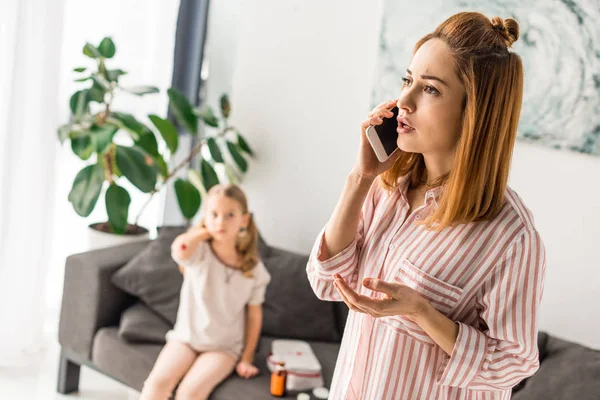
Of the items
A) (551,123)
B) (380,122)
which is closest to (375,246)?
(380,122)

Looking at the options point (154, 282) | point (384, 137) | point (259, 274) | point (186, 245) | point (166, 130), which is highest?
point (384, 137)

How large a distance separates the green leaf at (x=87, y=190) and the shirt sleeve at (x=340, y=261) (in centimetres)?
198

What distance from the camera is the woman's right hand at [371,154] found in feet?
4.47

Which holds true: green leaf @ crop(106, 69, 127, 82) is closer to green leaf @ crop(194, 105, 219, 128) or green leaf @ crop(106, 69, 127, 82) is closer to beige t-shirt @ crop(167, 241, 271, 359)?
green leaf @ crop(194, 105, 219, 128)

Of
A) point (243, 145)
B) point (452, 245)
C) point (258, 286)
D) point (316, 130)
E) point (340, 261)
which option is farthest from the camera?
point (243, 145)

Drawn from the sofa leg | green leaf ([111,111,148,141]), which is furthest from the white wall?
the sofa leg

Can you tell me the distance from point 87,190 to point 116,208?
0.15 metres

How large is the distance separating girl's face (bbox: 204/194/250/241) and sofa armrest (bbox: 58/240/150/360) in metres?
0.53

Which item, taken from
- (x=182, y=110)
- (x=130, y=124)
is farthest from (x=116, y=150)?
(x=182, y=110)

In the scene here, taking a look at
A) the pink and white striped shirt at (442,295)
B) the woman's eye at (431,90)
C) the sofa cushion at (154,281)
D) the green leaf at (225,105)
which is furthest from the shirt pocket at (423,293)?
the green leaf at (225,105)

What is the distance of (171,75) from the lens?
4133 mm

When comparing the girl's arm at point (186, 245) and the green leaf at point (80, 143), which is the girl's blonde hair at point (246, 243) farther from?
the green leaf at point (80, 143)

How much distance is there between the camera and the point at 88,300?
294 cm

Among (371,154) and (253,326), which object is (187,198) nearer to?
(253,326)
